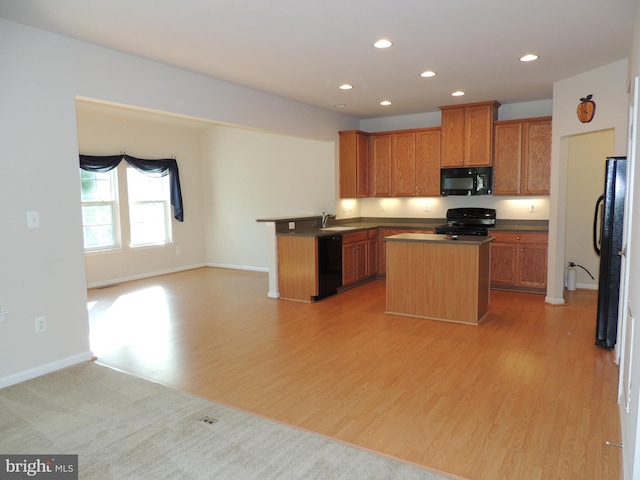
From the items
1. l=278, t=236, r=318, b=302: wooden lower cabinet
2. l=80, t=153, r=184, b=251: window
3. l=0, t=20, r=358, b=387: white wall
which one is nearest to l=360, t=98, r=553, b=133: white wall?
l=278, t=236, r=318, b=302: wooden lower cabinet

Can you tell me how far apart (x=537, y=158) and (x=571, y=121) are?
115cm

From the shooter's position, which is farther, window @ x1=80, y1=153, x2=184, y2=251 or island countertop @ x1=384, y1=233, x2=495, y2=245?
window @ x1=80, y1=153, x2=184, y2=251

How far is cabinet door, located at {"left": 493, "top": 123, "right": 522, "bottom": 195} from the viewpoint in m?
6.54

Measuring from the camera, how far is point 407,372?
365cm

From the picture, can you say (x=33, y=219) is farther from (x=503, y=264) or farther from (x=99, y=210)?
(x=503, y=264)

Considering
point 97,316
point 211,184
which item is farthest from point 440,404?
point 211,184

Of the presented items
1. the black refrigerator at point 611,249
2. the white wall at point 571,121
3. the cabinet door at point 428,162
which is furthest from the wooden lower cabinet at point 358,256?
the black refrigerator at point 611,249

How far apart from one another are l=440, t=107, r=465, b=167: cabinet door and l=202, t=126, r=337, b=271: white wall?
5.95 feet

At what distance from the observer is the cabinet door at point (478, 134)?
6652mm

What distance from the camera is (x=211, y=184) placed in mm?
9266

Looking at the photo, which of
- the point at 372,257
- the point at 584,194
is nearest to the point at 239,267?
the point at 372,257

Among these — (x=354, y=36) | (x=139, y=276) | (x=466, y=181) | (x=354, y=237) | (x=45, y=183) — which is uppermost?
(x=354, y=36)

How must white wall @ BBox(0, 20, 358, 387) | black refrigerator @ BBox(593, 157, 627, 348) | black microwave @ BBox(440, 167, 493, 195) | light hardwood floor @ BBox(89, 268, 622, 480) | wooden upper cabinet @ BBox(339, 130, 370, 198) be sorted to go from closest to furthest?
light hardwood floor @ BBox(89, 268, 622, 480), white wall @ BBox(0, 20, 358, 387), black refrigerator @ BBox(593, 157, 627, 348), black microwave @ BBox(440, 167, 493, 195), wooden upper cabinet @ BBox(339, 130, 370, 198)

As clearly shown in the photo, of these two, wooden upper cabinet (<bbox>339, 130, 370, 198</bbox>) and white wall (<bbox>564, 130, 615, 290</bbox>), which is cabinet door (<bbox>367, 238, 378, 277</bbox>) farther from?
white wall (<bbox>564, 130, 615, 290</bbox>)
